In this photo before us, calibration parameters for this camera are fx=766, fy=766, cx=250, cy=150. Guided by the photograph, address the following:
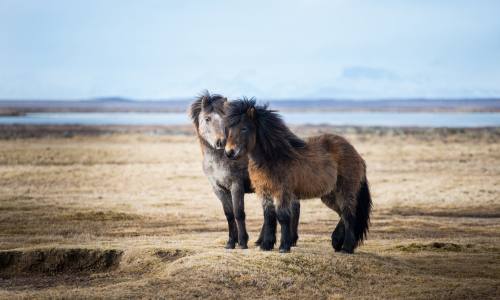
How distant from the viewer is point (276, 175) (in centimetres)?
1188

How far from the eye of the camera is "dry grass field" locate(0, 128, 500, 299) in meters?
11.3

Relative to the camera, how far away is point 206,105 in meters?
13.5

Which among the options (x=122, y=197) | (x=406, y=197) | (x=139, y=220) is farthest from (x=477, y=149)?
(x=139, y=220)

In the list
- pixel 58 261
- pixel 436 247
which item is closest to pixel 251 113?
pixel 58 261

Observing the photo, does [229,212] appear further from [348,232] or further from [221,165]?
[348,232]

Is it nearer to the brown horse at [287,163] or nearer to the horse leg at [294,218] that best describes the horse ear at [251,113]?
the brown horse at [287,163]

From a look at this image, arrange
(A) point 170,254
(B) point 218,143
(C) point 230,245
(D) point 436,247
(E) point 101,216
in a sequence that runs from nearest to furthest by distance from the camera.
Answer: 1. (B) point 218,143
2. (A) point 170,254
3. (C) point 230,245
4. (D) point 436,247
5. (E) point 101,216

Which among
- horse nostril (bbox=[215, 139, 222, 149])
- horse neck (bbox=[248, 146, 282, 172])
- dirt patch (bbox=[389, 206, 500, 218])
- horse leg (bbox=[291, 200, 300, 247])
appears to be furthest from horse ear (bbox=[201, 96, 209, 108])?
dirt patch (bbox=[389, 206, 500, 218])

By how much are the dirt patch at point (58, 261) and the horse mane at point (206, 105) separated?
2.78 metres

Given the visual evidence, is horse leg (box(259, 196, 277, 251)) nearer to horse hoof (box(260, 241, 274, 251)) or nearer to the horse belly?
horse hoof (box(260, 241, 274, 251))

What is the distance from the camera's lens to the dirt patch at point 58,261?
13406mm

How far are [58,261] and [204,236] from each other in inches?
172

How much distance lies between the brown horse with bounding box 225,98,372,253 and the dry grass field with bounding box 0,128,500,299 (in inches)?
31.6

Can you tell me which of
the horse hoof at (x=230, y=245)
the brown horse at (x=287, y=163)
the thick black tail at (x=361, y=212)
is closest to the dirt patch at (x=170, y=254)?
the horse hoof at (x=230, y=245)
